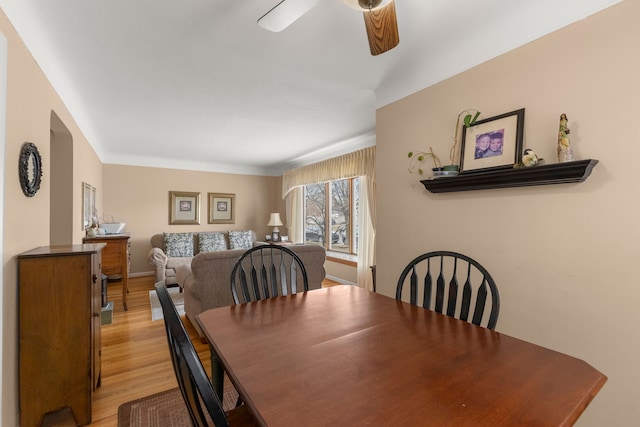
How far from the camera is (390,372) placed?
0.83 m

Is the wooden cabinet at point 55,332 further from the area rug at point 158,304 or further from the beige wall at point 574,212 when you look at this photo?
the beige wall at point 574,212

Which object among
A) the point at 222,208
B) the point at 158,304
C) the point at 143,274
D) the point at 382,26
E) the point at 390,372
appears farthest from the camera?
the point at 222,208

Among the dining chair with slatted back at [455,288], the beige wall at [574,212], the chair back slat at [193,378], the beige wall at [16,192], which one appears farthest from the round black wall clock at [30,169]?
the beige wall at [574,212]

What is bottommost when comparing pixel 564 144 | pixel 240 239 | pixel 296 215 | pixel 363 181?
pixel 240 239

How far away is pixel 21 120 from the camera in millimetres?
1551

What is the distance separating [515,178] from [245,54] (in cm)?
194

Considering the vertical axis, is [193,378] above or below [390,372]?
above

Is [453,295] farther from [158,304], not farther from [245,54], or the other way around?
[158,304]

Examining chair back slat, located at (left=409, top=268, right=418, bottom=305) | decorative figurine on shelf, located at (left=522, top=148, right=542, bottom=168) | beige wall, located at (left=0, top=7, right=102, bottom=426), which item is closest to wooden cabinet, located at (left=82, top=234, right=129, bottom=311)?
beige wall, located at (left=0, top=7, right=102, bottom=426)

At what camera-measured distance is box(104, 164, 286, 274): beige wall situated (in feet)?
17.2

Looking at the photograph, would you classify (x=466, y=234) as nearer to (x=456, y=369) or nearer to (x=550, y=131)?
(x=550, y=131)

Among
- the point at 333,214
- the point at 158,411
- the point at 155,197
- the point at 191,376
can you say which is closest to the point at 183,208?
the point at 155,197

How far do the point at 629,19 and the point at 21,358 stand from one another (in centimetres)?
340

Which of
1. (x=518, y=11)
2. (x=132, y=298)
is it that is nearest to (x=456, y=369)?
(x=518, y=11)
